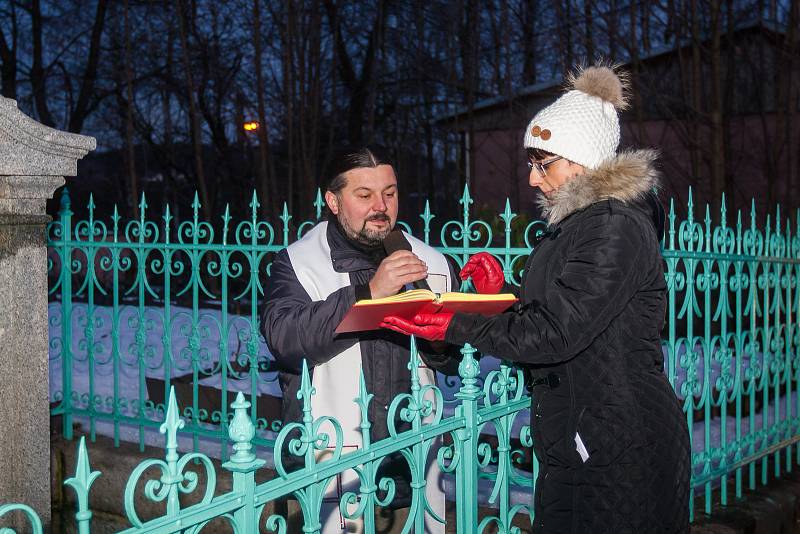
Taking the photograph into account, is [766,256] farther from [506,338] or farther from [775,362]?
[506,338]

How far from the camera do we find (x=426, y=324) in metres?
2.36

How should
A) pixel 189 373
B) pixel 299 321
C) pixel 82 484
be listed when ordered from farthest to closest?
pixel 189 373 → pixel 299 321 → pixel 82 484

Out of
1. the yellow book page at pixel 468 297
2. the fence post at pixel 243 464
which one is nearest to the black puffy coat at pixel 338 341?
the yellow book page at pixel 468 297

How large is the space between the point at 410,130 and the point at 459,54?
3120 mm

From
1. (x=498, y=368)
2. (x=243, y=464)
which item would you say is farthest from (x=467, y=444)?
(x=498, y=368)

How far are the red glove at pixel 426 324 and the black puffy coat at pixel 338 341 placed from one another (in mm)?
277

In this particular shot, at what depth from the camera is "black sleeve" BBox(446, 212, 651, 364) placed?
2.24 m

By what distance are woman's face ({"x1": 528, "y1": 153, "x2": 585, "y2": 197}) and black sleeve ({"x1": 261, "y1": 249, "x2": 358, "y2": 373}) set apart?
669 mm

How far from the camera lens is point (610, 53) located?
39.0 feet

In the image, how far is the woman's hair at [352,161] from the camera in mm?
3008

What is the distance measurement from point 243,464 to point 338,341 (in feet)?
3.23

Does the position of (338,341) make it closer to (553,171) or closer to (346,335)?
(346,335)

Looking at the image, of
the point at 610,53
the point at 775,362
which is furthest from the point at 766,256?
the point at 610,53

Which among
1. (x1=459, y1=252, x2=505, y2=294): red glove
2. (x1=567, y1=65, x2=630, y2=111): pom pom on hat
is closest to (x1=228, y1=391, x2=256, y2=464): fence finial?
(x1=459, y1=252, x2=505, y2=294): red glove
